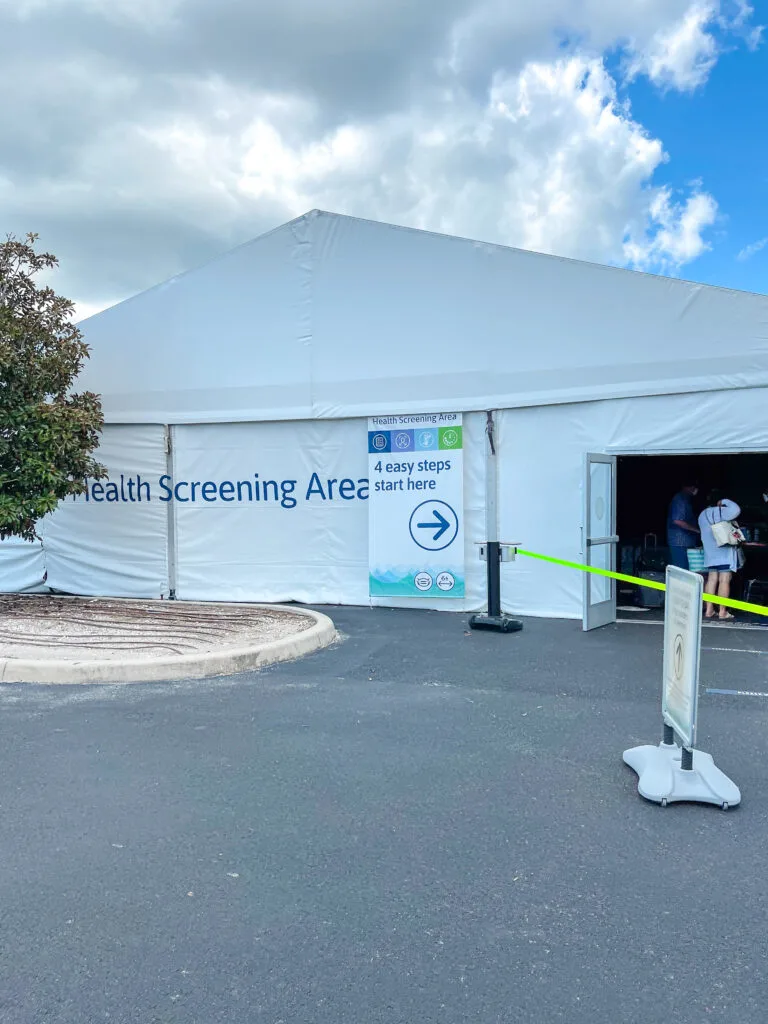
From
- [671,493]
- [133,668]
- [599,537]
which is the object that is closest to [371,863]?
[133,668]

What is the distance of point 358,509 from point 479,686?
15.4ft

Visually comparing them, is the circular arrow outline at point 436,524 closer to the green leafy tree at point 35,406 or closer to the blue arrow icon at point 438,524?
the blue arrow icon at point 438,524

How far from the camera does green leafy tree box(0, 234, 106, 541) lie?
962cm

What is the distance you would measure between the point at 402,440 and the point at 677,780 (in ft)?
22.9

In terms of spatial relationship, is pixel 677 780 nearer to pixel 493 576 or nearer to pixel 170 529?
pixel 493 576

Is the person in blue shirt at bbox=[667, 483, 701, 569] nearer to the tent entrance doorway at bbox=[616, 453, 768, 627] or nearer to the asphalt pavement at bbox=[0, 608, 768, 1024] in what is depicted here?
the tent entrance doorway at bbox=[616, 453, 768, 627]

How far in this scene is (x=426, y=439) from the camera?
10.5 metres

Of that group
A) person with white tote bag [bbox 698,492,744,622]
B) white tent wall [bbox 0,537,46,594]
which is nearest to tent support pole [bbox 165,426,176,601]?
white tent wall [bbox 0,537,46,594]

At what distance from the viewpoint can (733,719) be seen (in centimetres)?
573

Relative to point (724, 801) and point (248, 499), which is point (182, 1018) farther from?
point (248, 499)

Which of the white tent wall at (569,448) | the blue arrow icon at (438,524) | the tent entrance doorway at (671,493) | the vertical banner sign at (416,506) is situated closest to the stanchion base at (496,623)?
the white tent wall at (569,448)

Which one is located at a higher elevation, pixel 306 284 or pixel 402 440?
pixel 306 284

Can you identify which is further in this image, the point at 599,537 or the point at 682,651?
the point at 599,537

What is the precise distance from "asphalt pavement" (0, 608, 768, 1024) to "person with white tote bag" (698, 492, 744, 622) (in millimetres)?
3958
